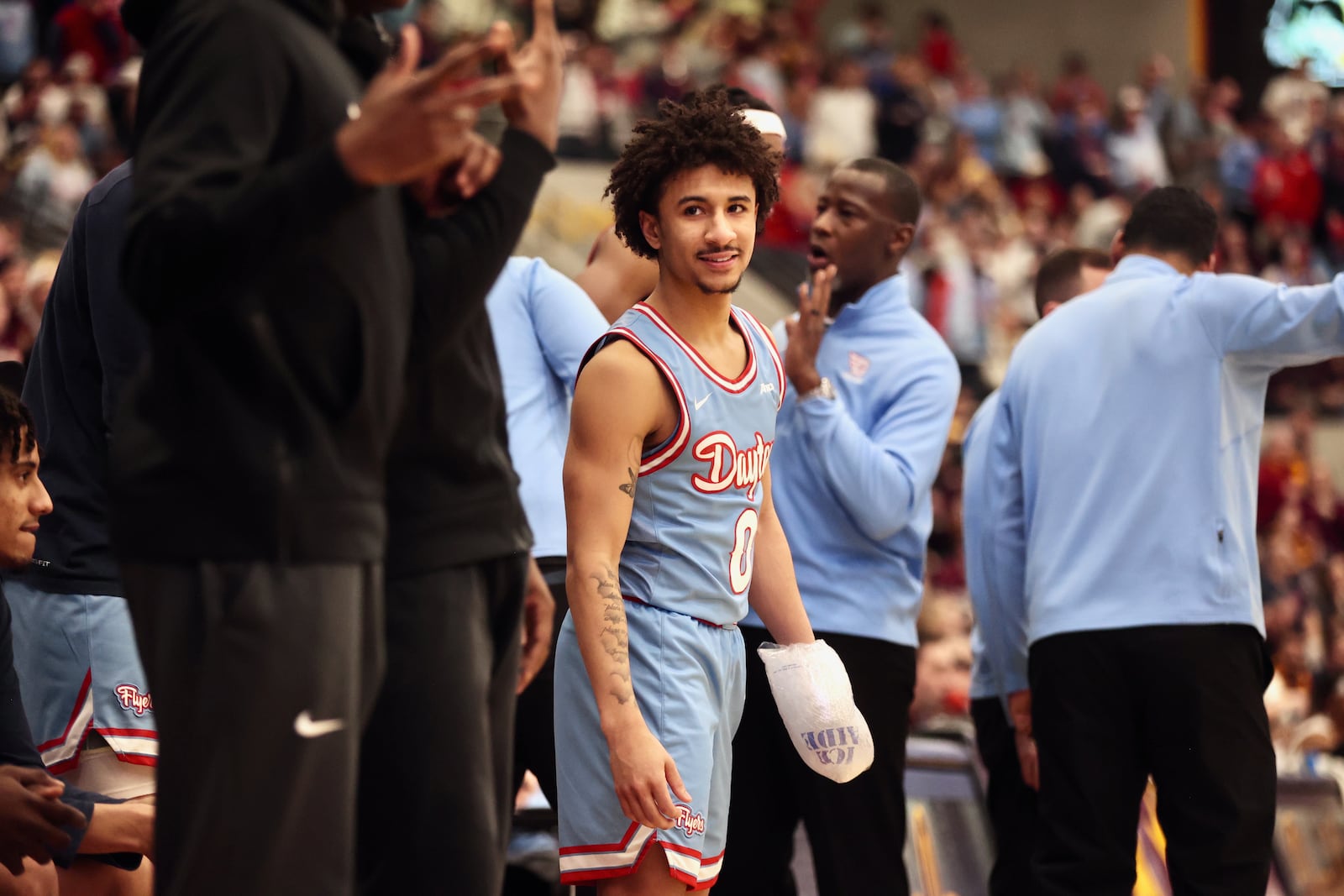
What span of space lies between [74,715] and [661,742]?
127 centimetres

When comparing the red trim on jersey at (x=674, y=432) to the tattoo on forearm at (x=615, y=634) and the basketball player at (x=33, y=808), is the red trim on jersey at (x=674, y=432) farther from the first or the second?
the basketball player at (x=33, y=808)

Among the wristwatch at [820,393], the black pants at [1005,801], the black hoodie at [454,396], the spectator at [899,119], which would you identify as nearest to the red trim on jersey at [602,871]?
the black hoodie at [454,396]

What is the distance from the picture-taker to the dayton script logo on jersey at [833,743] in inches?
133

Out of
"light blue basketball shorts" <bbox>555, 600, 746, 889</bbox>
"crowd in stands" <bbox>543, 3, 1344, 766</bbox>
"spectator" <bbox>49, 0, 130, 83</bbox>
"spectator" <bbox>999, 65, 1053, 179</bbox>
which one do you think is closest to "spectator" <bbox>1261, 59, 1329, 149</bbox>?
"crowd in stands" <bbox>543, 3, 1344, 766</bbox>

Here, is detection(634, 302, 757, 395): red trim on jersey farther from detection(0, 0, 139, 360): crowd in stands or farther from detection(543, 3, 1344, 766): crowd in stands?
detection(543, 3, 1344, 766): crowd in stands

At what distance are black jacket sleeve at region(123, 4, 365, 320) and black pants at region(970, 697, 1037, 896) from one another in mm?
3632

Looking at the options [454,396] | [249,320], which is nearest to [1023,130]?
[454,396]

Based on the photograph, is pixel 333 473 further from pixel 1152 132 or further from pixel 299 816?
pixel 1152 132

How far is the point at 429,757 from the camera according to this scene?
213 cm

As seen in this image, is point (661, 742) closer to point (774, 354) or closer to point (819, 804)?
point (774, 354)

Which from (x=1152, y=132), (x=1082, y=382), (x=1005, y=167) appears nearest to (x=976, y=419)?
(x=1082, y=382)

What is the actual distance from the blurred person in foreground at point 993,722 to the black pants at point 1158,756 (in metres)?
0.44

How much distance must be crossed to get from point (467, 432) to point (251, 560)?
380 mm

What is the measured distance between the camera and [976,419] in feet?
17.9
